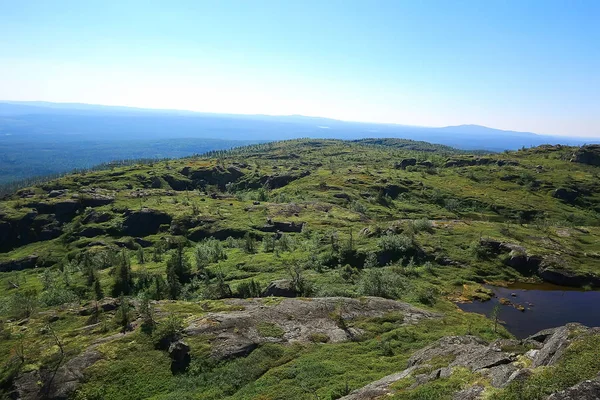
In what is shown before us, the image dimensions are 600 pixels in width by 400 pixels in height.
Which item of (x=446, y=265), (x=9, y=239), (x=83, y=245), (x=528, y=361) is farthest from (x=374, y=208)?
(x=9, y=239)

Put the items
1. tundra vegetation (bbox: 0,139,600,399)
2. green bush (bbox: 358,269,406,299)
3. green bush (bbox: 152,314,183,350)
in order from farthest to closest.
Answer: green bush (bbox: 358,269,406,299) → green bush (bbox: 152,314,183,350) → tundra vegetation (bbox: 0,139,600,399)

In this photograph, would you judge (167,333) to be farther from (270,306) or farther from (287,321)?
(287,321)

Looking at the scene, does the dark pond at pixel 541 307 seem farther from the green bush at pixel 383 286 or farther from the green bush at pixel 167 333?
the green bush at pixel 167 333

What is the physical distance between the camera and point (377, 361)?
41.1 meters

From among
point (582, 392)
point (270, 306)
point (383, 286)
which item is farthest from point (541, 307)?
point (582, 392)

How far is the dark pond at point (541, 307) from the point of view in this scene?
243ft

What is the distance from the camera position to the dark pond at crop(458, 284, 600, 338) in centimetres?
7412

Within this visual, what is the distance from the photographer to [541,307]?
274 ft

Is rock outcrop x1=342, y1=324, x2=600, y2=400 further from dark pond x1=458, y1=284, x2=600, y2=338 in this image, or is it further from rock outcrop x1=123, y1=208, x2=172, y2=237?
rock outcrop x1=123, y1=208, x2=172, y2=237

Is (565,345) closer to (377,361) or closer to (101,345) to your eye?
(377,361)

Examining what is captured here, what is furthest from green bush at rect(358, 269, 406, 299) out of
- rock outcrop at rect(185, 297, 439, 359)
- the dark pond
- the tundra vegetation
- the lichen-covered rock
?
the lichen-covered rock

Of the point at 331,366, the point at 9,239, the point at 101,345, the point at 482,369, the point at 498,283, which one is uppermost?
the point at 482,369

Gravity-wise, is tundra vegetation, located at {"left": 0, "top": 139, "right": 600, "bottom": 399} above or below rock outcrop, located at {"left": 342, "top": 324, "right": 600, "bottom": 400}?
below

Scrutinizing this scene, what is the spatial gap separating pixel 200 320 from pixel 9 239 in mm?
186383
